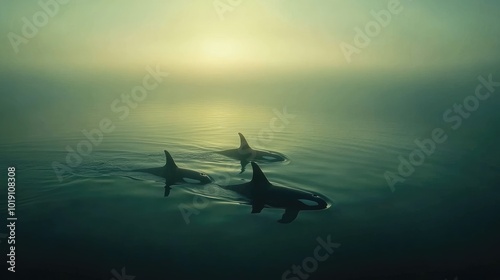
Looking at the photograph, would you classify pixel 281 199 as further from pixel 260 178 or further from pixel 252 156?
pixel 252 156

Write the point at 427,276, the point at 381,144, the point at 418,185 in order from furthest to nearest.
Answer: the point at 381,144 → the point at 418,185 → the point at 427,276

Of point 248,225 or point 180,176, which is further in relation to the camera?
point 180,176

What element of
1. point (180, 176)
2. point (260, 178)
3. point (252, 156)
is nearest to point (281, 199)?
point (260, 178)

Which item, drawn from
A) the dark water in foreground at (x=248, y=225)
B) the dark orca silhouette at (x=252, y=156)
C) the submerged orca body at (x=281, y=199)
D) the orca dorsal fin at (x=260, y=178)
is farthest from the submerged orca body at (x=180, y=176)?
the dark orca silhouette at (x=252, y=156)

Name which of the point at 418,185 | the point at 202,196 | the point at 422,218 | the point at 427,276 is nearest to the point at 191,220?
the point at 202,196

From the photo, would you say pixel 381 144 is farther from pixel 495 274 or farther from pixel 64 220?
pixel 64 220

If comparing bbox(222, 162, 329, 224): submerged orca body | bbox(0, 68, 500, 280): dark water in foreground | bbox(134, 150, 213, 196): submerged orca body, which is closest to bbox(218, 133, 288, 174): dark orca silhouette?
bbox(0, 68, 500, 280): dark water in foreground

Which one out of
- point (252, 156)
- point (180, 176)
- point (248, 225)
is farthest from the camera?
point (252, 156)

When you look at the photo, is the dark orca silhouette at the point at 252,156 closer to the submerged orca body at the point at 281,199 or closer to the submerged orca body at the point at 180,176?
the submerged orca body at the point at 180,176
